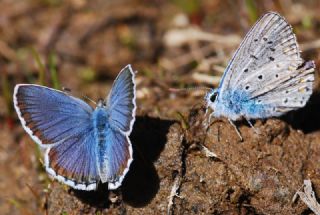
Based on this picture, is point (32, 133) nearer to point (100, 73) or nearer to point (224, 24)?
point (100, 73)

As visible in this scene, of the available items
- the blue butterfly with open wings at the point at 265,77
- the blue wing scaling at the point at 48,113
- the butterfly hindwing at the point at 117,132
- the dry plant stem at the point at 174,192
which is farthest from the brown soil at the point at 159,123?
the blue wing scaling at the point at 48,113

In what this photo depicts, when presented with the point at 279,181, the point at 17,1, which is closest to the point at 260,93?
the point at 279,181

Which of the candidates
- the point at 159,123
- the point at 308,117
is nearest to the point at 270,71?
the point at 308,117

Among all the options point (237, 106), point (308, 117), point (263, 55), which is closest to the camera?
point (263, 55)

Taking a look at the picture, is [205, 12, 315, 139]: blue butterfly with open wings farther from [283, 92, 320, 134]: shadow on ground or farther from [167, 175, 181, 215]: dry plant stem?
[167, 175, 181, 215]: dry plant stem

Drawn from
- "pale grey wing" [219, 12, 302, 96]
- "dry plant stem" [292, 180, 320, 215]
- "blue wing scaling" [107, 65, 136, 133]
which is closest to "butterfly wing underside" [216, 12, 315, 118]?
"pale grey wing" [219, 12, 302, 96]

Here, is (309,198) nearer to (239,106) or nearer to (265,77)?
(239,106)

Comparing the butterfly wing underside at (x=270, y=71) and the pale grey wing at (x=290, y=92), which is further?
the pale grey wing at (x=290, y=92)

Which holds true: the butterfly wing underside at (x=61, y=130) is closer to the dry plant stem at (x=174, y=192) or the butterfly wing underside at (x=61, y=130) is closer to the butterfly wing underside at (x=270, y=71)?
the dry plant stem at (x=174, y=192)
